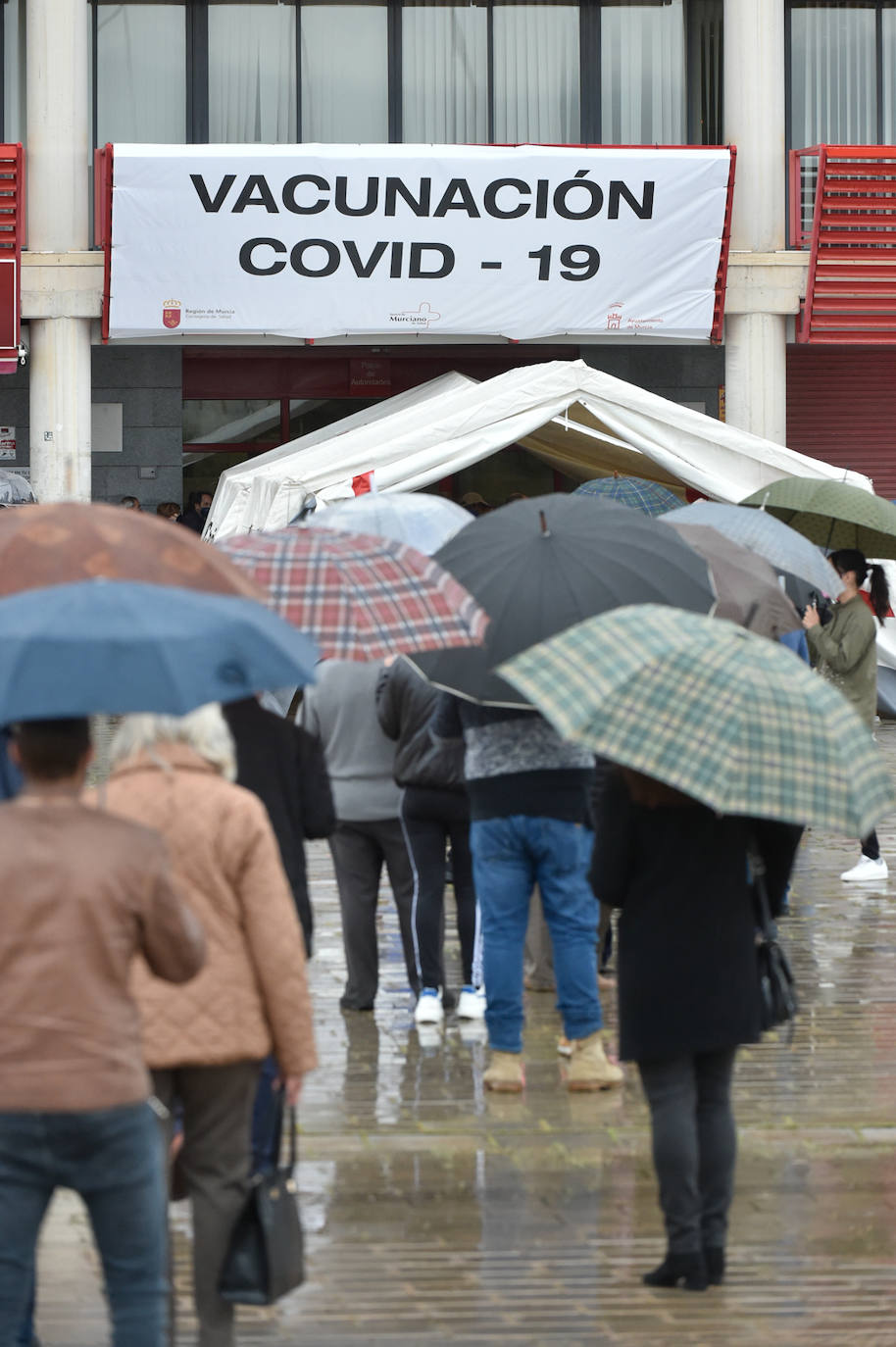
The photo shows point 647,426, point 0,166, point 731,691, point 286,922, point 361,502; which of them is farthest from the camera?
point 0,166

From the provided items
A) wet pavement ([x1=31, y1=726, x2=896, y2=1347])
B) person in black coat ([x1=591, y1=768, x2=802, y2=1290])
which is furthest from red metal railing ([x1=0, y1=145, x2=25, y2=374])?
person in black coat ([x1=591, y1=768, x2=802, y2=1290])

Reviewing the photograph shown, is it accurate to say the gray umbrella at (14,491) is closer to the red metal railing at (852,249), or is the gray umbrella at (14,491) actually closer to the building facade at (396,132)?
the building facade at (396,132)

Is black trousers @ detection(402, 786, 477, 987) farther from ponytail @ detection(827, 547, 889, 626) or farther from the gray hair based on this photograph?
ponytail @ detection(827, 547, 889, 626)

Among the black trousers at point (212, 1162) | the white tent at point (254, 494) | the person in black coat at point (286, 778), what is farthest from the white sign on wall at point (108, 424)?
the black trousers at point (212, 1162)

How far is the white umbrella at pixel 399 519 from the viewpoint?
27.0 feet

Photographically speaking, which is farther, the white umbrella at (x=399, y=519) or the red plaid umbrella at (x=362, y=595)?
the white umbrella at (x=399, y=519)

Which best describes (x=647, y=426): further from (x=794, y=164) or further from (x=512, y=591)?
(x=512, y=591)

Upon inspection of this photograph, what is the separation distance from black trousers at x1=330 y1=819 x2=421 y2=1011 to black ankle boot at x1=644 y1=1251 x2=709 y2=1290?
10.1 ft

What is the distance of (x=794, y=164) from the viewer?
75.5 ft

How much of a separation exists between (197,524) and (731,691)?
1843 centimetres

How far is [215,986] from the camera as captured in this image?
434cm

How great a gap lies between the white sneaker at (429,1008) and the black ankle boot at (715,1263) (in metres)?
2.87

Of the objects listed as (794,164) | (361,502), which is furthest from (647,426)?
(361,502)

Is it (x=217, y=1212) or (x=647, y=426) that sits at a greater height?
(x=647, y=426)
